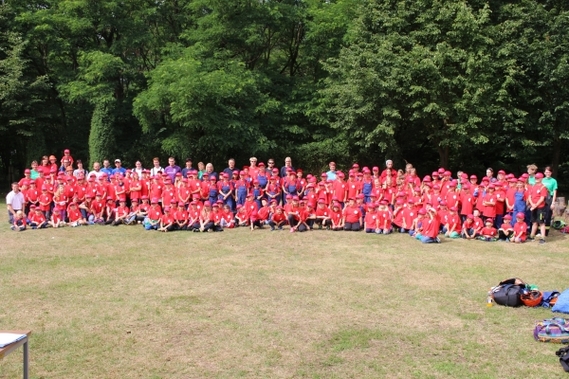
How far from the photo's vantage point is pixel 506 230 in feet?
42.6

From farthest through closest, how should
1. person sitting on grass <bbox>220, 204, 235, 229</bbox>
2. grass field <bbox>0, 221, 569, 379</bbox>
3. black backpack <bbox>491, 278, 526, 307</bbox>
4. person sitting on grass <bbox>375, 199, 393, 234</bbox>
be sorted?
1. person sitting on grass <bbox>220, 204, 235, 229</bbox>
2. person sitting on grass <bbox>375, 199, 393, 234</bbox>
3. black backpack <bbox>491, 278, 526, 307</bbox>
4. grass field <bbox>0, 221, 569, 379</bbox>

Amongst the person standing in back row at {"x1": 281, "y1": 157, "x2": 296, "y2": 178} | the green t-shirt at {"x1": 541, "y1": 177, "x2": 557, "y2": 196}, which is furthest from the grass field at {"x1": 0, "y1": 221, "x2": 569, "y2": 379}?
the person standing in back row at {"x1": 281, "y1": 157, "x2": 296, "y2": 178}

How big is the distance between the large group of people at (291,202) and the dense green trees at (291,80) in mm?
5940

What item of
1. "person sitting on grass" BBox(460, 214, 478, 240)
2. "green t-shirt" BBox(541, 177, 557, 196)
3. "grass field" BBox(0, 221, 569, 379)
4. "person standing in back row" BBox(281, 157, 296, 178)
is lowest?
"grass field" BBox(0, 221, 569, 379)

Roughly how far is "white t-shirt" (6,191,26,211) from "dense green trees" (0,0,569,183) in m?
7.85

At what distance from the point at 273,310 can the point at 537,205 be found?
838cm

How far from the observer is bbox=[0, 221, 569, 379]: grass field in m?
5.81

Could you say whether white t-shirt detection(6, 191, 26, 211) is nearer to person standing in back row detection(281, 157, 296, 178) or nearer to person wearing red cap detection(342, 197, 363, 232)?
person standing in back row detection(281, 157, 296, 178)

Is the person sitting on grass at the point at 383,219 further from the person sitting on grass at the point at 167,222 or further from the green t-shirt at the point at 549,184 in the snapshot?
the person sitting on grass at the point at 167,222

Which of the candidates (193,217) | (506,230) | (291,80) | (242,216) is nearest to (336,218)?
(242,216)

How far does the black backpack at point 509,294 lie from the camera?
759cm

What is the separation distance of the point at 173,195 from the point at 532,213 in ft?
30.6

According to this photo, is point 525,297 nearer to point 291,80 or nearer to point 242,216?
point 242,216

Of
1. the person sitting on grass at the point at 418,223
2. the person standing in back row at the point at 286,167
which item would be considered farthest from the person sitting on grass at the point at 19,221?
the person sitting on grass at the point at 418,223
